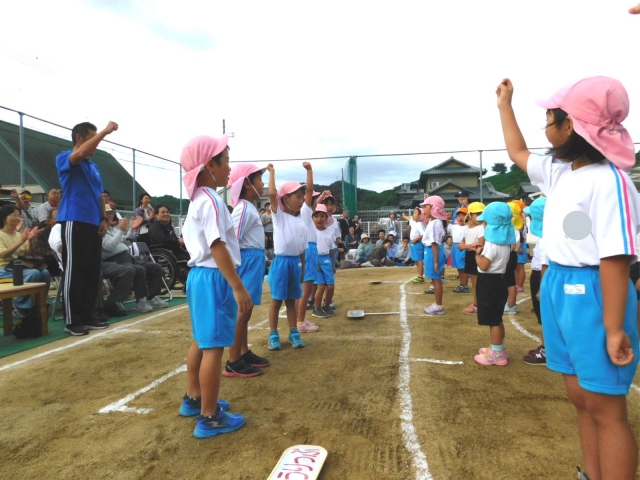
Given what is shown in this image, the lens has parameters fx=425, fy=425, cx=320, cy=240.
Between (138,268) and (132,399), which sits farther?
(138,268)

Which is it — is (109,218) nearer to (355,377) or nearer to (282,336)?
(282,336)

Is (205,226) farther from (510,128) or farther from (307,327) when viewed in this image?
(307,327)

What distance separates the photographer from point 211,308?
7.95 feet

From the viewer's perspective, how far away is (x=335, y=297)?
7.77 m

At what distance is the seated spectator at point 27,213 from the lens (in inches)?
262

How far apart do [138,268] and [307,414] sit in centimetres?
442

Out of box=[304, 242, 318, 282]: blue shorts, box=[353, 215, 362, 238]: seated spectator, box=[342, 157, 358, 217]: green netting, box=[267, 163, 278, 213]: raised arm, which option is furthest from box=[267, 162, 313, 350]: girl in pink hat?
box=[353, 215, 362, 238]: seated spectator

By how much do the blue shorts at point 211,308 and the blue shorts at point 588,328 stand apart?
66.0 inches

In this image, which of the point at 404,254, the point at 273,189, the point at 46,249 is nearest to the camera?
the point at 273,189

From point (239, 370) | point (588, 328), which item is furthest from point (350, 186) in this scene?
point (588, 328)

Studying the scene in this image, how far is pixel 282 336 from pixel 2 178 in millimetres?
9899

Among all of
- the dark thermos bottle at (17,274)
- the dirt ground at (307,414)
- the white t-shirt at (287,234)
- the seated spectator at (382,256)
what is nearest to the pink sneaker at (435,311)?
the dirt ground at (307,414)

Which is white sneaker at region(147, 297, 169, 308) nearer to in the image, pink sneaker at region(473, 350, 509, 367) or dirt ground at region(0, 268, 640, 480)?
dirt ground at region(0, 268, 640, 480)

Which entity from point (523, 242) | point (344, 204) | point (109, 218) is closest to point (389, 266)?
point (344, 204)
